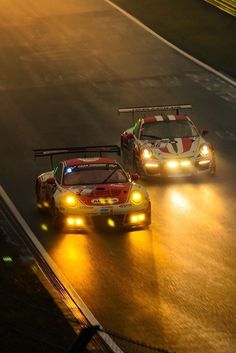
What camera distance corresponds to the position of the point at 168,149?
2655 centimetres

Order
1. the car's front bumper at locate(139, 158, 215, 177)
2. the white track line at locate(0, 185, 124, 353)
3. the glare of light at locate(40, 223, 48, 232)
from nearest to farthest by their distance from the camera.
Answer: the white track line at locate(0, 185, 124, 353) → the glare of light at locate(40, 223, 48, 232) → the car's front bumper at locate(139, 158, 215, 177)

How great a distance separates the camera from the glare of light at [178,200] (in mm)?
24109

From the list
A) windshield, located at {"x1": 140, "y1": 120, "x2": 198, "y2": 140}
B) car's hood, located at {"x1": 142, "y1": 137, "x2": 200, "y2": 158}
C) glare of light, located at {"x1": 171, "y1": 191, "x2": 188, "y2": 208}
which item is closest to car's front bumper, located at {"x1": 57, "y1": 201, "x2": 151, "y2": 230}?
glare of light, located at {"x1": 171, "y1": 191, "x2": 188, "y2": 208}

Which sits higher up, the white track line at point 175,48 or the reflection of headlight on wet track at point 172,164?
the reflection of headlight on wet track at point 172,164

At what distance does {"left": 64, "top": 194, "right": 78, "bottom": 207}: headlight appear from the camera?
21719 mm

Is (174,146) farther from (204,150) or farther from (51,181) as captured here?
(51,181)

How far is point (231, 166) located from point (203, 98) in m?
8.19

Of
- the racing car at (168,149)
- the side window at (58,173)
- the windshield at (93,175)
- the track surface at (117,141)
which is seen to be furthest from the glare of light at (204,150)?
the side window at (58,173)

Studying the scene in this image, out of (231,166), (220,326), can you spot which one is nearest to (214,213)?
(231,166)

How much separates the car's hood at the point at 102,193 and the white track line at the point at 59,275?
3.88 ft

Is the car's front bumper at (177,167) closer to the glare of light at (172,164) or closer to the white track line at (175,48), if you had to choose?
the glare of light at (172,164)

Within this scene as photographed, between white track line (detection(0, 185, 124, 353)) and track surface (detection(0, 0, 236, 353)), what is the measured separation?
6.0 inches

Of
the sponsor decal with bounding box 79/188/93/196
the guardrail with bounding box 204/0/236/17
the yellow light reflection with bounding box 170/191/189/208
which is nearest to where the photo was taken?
the sponsor decal with bounding box 79/188/93/196

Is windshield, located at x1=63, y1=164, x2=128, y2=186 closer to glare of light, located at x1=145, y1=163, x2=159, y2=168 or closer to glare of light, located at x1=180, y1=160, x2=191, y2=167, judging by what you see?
glare of light, located at x1=145, y1=163, x2=159, y2=168
